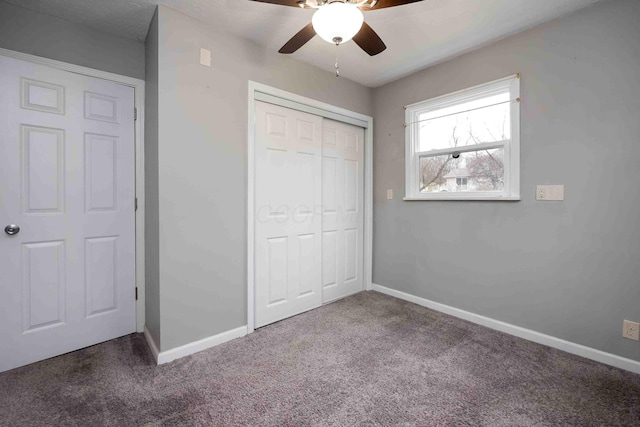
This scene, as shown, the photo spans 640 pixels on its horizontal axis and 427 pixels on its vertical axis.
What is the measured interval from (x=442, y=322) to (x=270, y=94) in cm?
259

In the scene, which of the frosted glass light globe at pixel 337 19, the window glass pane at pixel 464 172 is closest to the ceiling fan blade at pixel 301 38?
the frosted glass light globe at pixel 337 19

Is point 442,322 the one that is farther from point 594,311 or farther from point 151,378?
point 151,378

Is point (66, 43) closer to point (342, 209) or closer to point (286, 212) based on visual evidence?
point (286, 212)

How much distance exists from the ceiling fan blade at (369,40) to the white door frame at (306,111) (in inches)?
37.2

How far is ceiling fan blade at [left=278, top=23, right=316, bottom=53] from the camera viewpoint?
65.7 inches

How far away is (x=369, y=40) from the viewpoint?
1730mm

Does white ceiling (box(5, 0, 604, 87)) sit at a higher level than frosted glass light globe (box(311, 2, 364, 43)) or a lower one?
higher

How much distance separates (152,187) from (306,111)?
1.53m

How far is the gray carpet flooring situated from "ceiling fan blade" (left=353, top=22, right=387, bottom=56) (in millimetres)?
2117

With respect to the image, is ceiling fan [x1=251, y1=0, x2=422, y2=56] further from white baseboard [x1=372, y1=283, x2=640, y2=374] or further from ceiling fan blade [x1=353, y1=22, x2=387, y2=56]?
white baseboard [x1=372, y1=283, x2=640, y2=374]

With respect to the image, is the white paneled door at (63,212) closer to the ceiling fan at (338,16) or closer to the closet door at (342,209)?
the ceiling fan at (338,16)

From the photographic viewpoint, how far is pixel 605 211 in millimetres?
1900

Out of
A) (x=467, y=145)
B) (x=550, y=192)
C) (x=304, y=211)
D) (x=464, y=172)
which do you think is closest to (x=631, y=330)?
(x=550, y=192)

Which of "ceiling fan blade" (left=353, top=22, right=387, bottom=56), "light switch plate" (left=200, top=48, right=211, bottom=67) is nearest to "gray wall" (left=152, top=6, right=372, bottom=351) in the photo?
"light switch plate" (left=200, top=48, right=211, bottom=67)
